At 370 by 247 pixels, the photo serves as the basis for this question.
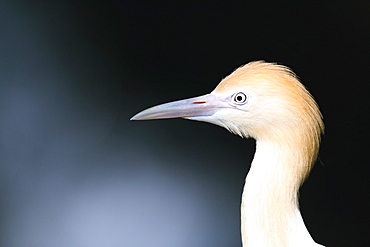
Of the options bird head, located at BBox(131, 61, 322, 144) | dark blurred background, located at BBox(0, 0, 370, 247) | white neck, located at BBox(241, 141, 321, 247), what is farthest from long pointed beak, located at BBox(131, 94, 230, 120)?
dark blurred background, located at BBox(0, 0, 370, 247)

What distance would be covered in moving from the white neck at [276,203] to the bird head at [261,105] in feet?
0.13

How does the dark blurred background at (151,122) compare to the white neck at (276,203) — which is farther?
the dark blurred background at (151,122)

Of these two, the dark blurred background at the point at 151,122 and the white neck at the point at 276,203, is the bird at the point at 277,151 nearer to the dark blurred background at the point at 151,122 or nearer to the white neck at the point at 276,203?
the white neck at the point at 276,203

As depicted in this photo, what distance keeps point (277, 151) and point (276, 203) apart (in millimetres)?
80

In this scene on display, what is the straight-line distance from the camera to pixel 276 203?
2.50 feet

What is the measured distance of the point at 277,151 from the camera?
2.53ft

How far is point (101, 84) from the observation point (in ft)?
6.12

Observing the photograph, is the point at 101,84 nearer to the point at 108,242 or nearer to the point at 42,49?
the point at 42,49

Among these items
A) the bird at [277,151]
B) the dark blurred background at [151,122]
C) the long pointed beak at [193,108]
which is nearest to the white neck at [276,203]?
the bird at [277,151]

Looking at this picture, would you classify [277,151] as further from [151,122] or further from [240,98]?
[151,122]

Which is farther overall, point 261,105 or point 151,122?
point 151,122

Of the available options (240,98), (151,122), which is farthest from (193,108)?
(151,122)

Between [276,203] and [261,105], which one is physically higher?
[261,105]

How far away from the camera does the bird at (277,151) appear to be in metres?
0.76
